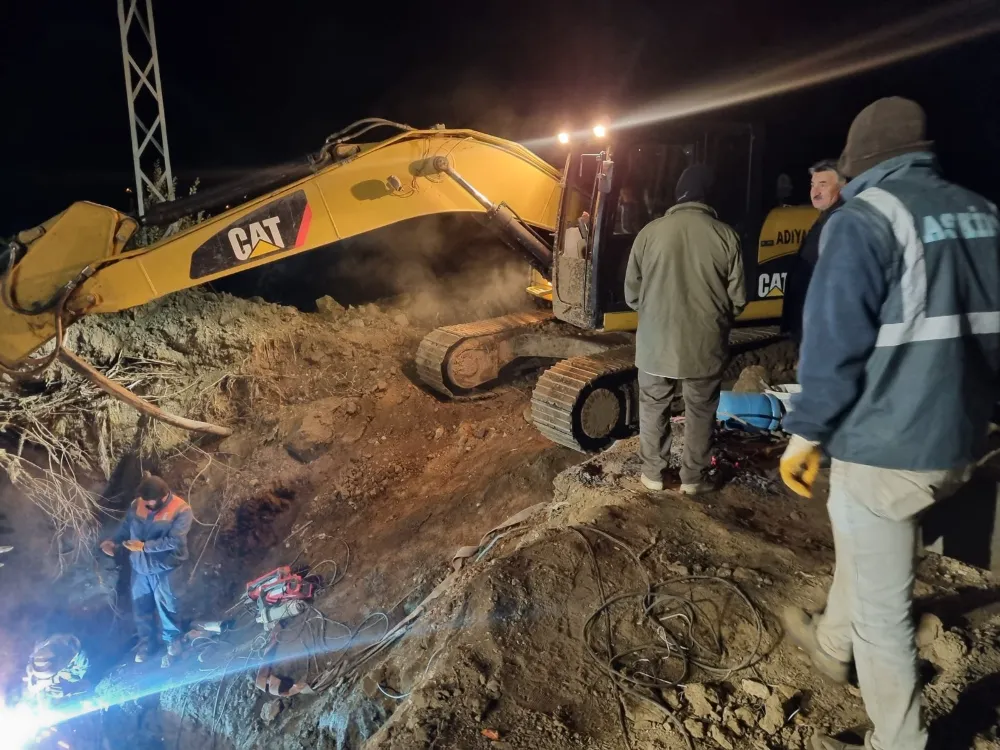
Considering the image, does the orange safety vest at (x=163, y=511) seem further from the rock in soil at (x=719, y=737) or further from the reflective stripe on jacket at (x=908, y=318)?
the reflective stripe on jacket at (x=908, y=318)

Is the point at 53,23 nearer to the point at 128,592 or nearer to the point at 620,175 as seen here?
the point at 128,592

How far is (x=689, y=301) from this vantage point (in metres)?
4.10

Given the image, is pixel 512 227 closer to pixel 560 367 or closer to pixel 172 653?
pixel 560 367

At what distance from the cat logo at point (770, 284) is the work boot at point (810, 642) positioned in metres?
3.76

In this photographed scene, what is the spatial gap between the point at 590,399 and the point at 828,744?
348 centimetres

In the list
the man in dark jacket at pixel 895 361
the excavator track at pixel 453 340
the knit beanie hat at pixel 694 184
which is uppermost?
the knit beanie hat at pixel 694 184

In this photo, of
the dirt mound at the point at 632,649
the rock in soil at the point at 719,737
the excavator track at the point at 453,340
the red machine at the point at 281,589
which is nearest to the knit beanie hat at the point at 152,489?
the red machine at the point at 281,589

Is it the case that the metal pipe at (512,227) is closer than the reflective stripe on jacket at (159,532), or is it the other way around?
the reflective stripe on jacket at (159,532)

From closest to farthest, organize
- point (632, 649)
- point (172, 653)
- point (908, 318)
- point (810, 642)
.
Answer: point (908, 318)
point (810, 642)
point (632, 649)
point (172, 653)

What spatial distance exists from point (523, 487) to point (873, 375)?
A: 3.74 meters

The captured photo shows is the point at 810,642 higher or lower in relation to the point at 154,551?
higher

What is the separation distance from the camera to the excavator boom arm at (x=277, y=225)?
4.23 meters

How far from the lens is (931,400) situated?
6.67 ft

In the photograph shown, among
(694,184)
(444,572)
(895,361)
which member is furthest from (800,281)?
(444,572)
